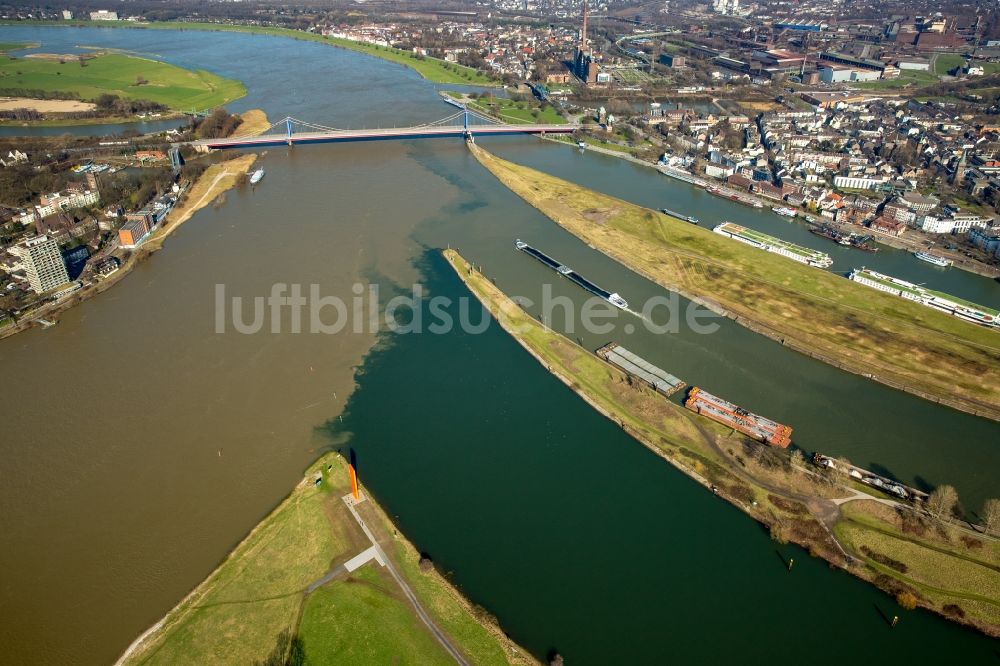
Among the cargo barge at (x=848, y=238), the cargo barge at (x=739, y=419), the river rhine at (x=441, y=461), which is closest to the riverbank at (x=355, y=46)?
the cargo barge at (x=848, y=238)

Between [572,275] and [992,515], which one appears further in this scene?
[572,275]

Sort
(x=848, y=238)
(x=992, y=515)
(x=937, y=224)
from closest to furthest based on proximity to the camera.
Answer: (x=992, y=515), (x=848, y=238), (x=937, y=224)

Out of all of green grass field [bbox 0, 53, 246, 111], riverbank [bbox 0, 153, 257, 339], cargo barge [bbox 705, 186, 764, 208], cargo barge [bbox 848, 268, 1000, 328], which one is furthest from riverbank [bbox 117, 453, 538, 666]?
green grass field [bbox 0, 53, 246, 111]

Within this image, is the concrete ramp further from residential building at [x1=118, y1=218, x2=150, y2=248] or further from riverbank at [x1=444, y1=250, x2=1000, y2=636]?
residential building at [x1=118, y1=218, x2=150, y2=248]

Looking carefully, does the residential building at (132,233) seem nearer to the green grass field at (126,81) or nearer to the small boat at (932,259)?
the green grass field at (126,81)

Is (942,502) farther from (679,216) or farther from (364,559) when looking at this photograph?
(679,216)

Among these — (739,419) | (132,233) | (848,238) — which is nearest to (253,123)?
(132,233)
